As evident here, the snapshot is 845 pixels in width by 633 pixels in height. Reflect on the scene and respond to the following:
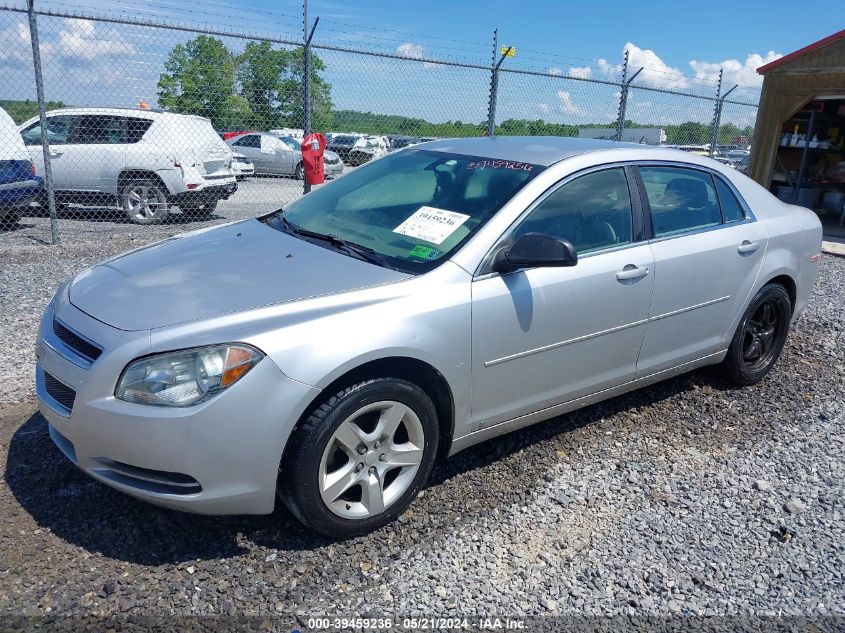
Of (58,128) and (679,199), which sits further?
(58,128)

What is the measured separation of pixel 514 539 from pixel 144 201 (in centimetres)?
878

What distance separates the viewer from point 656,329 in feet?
12.2

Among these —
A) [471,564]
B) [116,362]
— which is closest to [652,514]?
[471,564]

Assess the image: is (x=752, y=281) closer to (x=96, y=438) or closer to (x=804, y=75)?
(x=96, y=438)

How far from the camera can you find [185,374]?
7.91 feet

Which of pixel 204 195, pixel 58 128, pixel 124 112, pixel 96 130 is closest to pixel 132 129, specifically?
pixel 124 112

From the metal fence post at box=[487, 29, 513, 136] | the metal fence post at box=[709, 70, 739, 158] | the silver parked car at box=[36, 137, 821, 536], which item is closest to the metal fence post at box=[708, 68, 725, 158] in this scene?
the metal fence post at box=[709, 70, 739, 158]

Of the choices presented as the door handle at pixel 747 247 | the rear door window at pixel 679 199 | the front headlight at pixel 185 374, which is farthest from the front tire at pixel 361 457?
the door handle at pixel 747 247

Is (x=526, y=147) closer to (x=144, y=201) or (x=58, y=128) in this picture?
(x=144, y=201)

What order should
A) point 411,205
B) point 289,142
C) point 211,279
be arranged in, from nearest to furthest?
point 211,279
point 411,205
point 289,142

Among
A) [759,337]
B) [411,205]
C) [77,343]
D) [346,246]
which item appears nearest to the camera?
[77,343]

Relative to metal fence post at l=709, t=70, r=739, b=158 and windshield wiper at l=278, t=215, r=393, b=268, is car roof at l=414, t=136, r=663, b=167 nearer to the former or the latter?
windshield wiper at l=278, t=215, r=393, b=268

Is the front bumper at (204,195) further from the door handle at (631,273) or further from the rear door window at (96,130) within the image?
the door handle at (631,273)

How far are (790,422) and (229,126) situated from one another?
32.2ft
